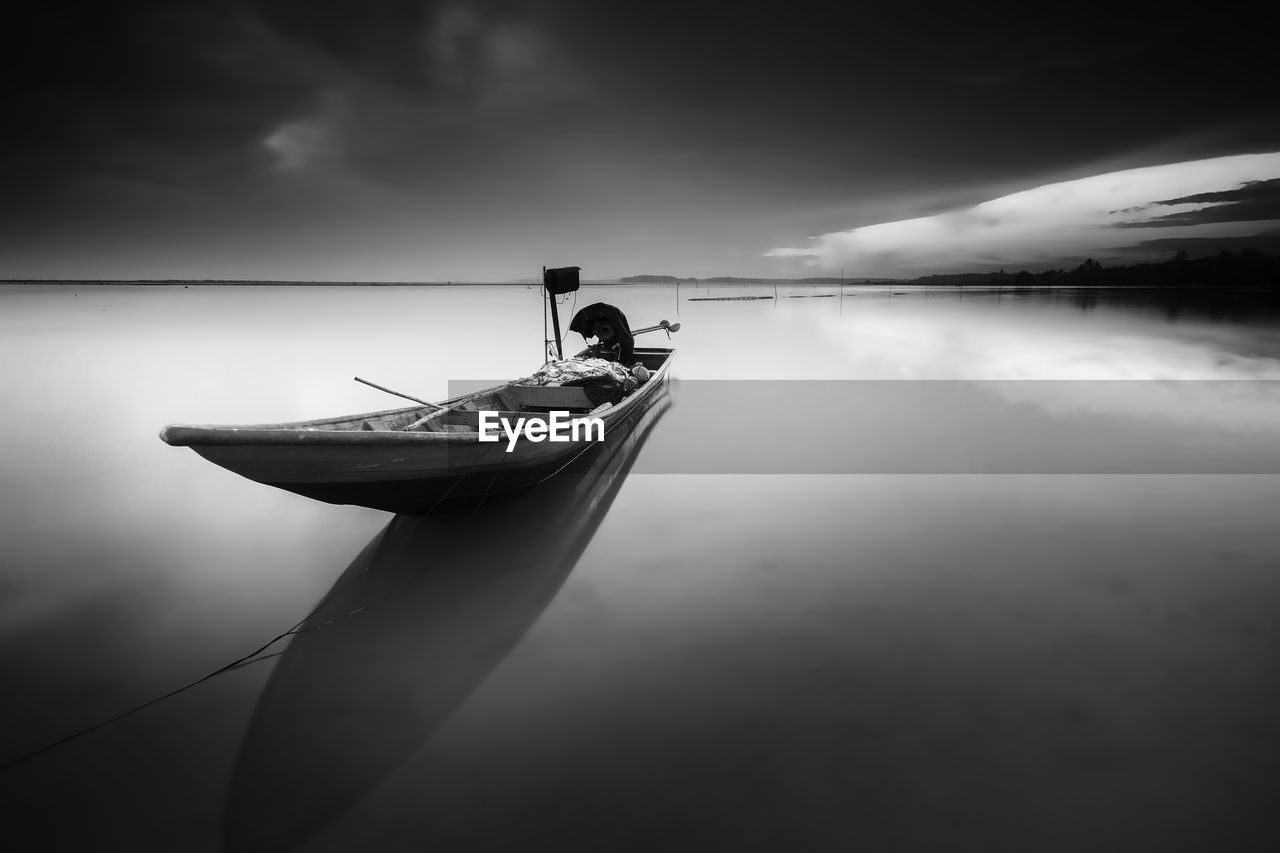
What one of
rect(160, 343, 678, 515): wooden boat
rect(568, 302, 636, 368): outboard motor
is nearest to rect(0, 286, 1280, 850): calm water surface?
rect(160, 343, 678, 515): wooden boat

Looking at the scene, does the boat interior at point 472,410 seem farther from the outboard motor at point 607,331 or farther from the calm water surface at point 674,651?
the outboard motor at point 607,331

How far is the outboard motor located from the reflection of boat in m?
6.02

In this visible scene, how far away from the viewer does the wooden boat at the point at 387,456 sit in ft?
11.6

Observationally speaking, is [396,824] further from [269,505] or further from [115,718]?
[269,505]

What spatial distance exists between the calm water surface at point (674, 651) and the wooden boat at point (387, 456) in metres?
0.58

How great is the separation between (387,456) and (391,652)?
138 centimetres

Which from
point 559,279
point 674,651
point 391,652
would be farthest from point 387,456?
point 559,279

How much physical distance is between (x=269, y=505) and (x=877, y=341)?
23052 millimetres

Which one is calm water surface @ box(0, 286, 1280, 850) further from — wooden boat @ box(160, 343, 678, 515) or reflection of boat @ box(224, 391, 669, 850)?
wooden boat @ box(160, 343, 678, 515)

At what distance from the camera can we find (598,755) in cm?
287

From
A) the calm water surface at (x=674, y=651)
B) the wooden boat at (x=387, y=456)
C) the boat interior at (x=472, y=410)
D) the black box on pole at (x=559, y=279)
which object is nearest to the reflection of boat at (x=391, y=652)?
the calm water surface at (x=674, y=651)

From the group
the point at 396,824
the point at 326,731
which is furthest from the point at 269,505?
the point at 396,824

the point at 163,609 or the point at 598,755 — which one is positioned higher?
the point at 163,609

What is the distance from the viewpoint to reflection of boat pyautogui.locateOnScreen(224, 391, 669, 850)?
268 cm
